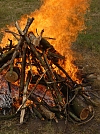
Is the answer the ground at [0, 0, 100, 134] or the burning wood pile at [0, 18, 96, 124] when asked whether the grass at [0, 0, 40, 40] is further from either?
the burning wood pile at [0, 18, 96, 124]

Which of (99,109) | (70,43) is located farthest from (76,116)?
(70,43)

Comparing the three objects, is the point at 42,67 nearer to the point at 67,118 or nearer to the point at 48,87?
the point at 48,87

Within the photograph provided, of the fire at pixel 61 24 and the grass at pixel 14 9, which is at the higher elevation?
the grass at pixel 14 9

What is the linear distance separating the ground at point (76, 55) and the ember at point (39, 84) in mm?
213

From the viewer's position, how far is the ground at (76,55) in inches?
298

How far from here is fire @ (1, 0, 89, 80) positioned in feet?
32.9

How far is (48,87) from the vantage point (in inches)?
318

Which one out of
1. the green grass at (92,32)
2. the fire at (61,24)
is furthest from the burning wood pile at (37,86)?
the green grass at (92,32)

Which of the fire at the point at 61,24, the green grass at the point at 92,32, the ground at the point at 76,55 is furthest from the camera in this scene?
the green grass at the point at 92,32

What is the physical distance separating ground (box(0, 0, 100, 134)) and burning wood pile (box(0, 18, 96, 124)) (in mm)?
199

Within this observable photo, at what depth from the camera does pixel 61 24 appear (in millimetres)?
13883

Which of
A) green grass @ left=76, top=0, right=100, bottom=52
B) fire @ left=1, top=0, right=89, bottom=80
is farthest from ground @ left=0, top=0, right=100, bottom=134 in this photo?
fire @ left=1, top=0, right=89, bottom=80

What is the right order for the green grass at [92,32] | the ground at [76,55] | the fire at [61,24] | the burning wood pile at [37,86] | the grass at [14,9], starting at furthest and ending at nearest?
1. the grass at [14,9]
2. the green grass at [92,32]
3. the fire at [61,24]
4. the burning wood pile at [37,86]
5. the ground at [76,55]

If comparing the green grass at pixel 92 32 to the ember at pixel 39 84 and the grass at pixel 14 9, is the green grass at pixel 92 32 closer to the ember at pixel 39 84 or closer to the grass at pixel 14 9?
the grass at pixel 14 9
